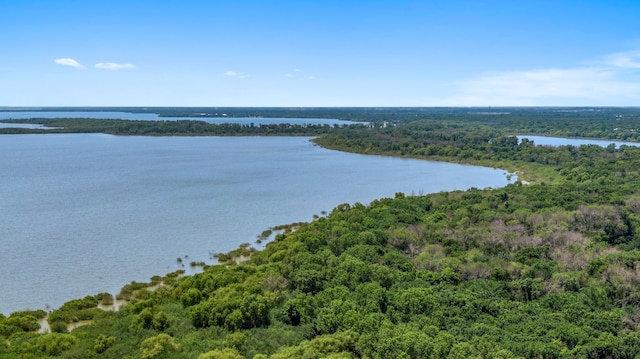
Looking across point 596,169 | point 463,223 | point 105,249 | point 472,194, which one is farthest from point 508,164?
point 105,249

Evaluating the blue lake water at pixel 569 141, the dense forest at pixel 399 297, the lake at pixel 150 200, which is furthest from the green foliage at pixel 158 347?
the blue lake water at pixel 569 141

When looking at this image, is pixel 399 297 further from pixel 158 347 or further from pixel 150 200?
pixel 150 200

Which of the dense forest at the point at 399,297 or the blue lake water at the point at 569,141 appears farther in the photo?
the blue lake water at the point at 569,141

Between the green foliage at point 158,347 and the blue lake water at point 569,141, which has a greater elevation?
the blue lake water at point 569,141

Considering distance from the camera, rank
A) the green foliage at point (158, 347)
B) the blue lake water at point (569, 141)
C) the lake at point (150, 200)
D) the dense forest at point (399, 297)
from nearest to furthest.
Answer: the green foliage at point (158, 347), the dense forest at point (399, 297), the lake at point (150, 200), the blue lake water at point (569, 141)

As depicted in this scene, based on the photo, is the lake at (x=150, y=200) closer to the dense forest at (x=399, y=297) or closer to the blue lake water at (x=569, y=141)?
the dense forest at (x=399, y=297)

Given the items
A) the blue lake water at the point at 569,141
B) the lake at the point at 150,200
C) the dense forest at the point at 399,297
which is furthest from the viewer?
the blue lake water at the point at 569,141

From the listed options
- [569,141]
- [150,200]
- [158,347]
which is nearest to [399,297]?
[158,347]
